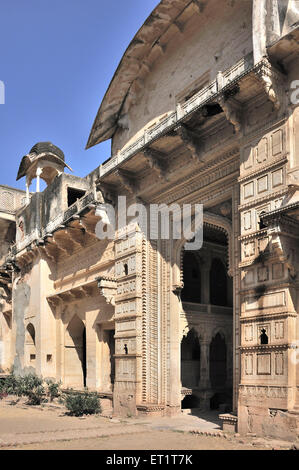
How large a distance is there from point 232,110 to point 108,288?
720cm

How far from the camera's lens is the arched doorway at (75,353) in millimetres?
20625

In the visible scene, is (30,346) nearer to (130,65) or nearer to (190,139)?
(130,65)

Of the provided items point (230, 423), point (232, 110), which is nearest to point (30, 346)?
point (230, 423)

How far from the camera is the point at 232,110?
1166 cm

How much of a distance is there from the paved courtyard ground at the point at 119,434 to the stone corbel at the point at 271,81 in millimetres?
6773

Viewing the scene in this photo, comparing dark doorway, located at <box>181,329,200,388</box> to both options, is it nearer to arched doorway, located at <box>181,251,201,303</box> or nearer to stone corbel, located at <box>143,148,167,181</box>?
arched doorway, located at <box>181,251,201,303</box>

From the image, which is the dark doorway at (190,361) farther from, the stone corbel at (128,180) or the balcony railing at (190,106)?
the balcony railing at (190,106)

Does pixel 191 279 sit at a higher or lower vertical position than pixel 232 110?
lower

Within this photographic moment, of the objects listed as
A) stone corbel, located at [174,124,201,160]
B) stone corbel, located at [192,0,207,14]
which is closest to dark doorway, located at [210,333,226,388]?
stone corbel, located at [174,124,201,160]

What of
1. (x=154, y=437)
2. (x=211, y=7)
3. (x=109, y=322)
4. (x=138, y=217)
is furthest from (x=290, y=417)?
(x=211, y=7)

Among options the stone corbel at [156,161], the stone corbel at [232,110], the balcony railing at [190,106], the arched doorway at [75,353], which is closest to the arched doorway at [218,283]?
the stone corbel at [156,161]

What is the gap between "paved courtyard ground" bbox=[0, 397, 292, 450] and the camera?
371 inches
